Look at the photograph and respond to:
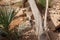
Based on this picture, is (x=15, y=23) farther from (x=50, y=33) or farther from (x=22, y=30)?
(x=50, y=33)

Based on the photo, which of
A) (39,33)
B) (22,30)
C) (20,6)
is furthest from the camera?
(20,6)

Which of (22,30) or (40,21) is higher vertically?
(40,21)

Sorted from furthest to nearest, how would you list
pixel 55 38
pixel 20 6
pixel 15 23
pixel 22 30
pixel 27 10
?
pixel 20 6 → pixel 27 10 → pixel 15 23 → pixel 22 30 → pixel 55 38

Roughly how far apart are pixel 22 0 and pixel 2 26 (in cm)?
145

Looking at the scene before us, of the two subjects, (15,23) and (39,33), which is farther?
(15,23)

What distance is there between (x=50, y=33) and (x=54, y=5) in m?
1.37

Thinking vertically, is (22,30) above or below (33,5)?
below

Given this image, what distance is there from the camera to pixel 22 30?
4.12 metres

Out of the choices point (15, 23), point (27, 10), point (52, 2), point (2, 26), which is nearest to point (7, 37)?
point (2, 26)

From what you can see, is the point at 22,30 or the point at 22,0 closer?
the point at 22,30

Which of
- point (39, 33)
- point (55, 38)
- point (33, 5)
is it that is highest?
point (33, 5)

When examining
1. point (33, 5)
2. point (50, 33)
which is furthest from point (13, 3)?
point (50, 33)

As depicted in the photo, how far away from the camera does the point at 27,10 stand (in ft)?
16.4

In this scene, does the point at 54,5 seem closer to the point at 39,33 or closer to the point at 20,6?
the point at 20,6
